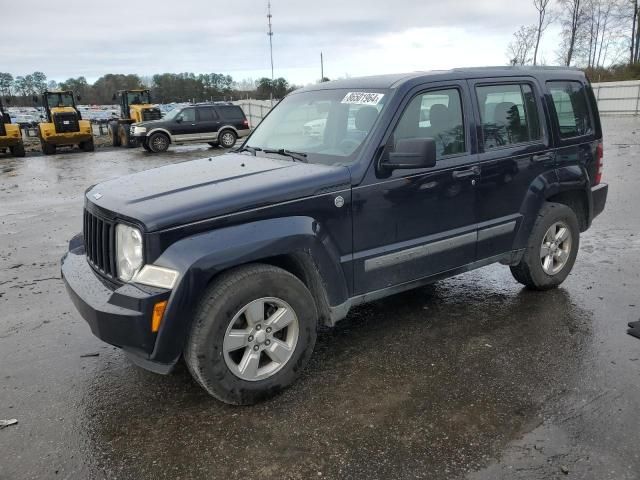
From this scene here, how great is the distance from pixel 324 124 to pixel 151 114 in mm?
22588

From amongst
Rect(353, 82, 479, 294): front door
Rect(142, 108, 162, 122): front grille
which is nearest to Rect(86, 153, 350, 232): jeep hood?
Rect(353, 82, 479, 294): front door

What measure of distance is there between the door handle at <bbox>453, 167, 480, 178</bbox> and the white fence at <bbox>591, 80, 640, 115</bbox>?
107ft

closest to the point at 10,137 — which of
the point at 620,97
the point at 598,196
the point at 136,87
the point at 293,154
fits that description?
the point at 293,154

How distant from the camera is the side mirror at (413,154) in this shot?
349 cm

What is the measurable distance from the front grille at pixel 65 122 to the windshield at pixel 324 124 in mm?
20079

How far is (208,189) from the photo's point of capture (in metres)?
3.31

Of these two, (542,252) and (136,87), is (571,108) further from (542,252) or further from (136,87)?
(136,87)

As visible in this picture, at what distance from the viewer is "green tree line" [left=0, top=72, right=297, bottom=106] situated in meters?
68.1

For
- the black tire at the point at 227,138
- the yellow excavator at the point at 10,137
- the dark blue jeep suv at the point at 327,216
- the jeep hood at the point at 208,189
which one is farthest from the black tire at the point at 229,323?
the yellow excavator at the point at 10,137

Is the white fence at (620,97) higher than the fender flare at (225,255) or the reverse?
higher

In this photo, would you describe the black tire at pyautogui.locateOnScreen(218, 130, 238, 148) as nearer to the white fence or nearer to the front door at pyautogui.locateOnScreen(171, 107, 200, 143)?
the front door at pyautogui.locateOnScreen(171, 107, 200, 143)

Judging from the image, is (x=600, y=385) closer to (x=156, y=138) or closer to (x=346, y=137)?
(x=346, y=137)

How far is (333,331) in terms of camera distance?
4.30m

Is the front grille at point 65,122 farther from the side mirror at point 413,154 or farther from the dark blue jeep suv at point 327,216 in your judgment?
the side mirror at point 413,154
